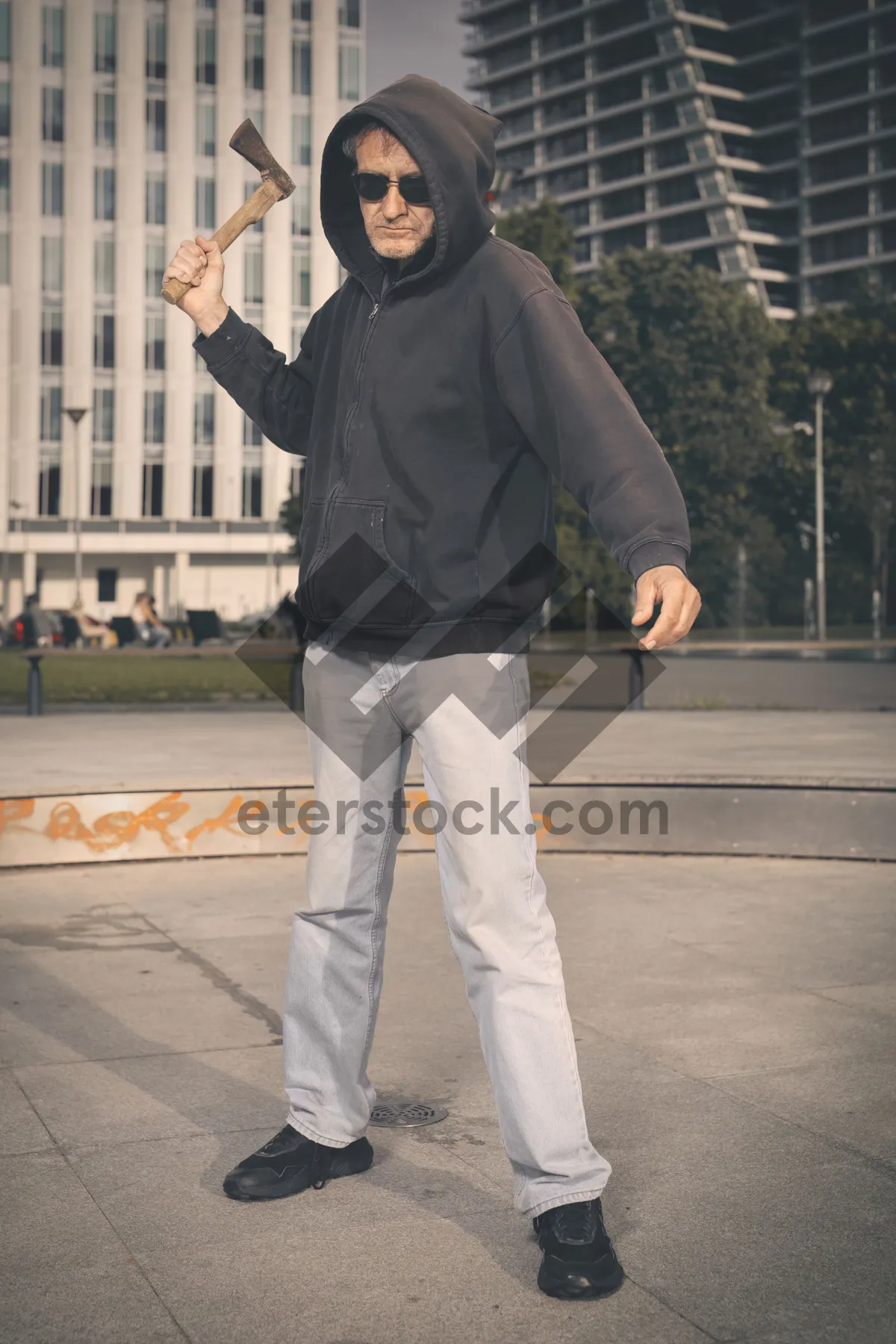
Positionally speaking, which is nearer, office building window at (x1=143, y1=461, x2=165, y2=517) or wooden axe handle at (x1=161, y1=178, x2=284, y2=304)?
wooden axe handle at (x1=161, y1=178, x2=284, y2=304)

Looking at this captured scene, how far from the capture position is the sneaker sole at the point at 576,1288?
8.42 ft

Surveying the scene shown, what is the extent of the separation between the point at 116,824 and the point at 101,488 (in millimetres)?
66682

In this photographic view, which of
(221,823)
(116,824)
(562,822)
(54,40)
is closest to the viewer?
(116,824)

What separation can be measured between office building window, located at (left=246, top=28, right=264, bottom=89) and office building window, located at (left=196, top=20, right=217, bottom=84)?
1505 mm

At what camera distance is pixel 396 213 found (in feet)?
9.36

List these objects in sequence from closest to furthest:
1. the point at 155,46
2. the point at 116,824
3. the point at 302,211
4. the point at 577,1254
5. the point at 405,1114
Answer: the point at 577,1254 < the point at 405,1114 < the point at 116,824 < the point at 155,46 < the point at 302,211

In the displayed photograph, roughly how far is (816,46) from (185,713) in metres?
109

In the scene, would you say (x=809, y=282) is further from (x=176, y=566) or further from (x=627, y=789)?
(x=627, y=789)

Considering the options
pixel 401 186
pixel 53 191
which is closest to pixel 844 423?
pixel 53 191

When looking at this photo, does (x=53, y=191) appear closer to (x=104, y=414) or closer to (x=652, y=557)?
(x=104, y=414)

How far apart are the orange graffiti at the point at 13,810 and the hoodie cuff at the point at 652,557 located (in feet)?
16.0

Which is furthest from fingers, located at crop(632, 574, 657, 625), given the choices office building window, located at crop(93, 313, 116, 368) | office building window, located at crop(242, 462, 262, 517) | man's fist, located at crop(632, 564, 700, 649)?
office building window, located at crop(93, 313, 116, 368)

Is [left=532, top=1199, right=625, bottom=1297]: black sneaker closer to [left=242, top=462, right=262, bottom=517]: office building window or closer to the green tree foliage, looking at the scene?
the green tree foliage

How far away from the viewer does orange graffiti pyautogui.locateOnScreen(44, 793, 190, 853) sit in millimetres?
6988
